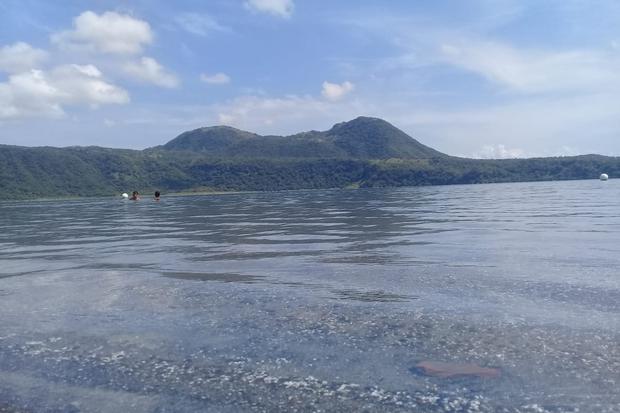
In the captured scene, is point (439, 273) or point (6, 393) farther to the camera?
point (439, 273)

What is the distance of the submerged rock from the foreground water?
0.26 feet

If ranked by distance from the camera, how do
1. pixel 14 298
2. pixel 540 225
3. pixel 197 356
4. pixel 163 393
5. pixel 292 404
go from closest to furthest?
1. pixel 292 404
2. pixel 163 393
3. pixel 197 356
4. pixel 14 298
5. pixel 540 225

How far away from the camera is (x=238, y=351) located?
9656 mm

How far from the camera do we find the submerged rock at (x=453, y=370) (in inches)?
321

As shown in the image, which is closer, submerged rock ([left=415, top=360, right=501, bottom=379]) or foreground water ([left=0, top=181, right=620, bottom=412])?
foreground water ([left=0, top=181, right=620, bottom=412])

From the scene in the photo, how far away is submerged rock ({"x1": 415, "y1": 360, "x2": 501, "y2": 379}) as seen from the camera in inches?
321

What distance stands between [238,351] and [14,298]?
8.40 meters

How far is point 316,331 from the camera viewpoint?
10.8 m

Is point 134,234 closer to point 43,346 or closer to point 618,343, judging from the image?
point 43,346

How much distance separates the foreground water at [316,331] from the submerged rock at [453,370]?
0.26 feet

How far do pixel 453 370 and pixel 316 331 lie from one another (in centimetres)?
313

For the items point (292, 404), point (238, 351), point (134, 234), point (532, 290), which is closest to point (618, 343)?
point (532, 290)

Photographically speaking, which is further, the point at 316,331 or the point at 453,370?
the point at 316,331

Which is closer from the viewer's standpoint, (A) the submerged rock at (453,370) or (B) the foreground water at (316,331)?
(B) the foreground water at (316,331)
